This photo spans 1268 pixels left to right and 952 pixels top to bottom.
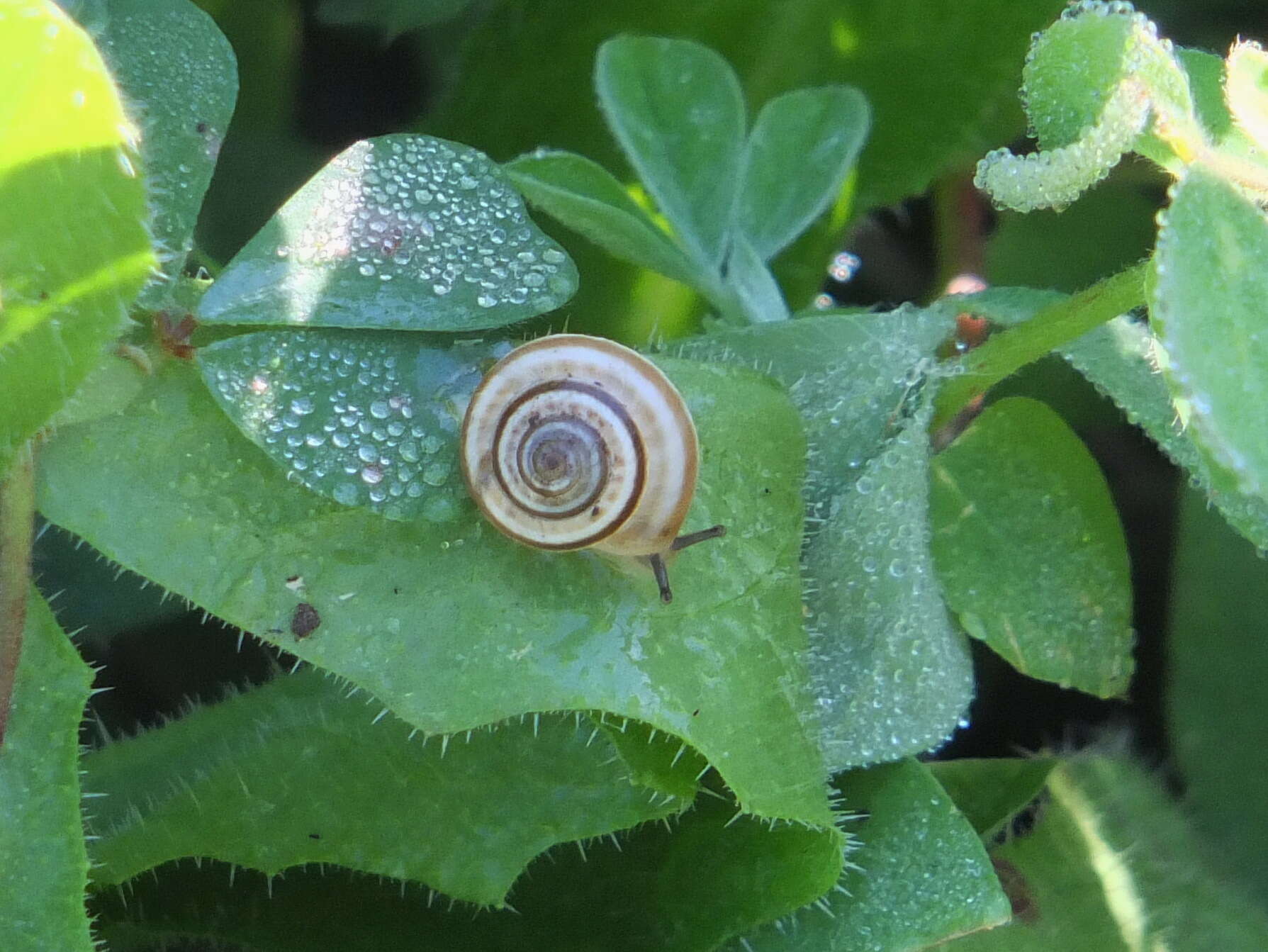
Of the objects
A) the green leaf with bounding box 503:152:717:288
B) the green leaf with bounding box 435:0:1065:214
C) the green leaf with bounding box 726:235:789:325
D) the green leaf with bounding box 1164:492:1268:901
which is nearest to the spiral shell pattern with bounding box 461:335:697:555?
the green leaf with bounding box 503:152:717:288

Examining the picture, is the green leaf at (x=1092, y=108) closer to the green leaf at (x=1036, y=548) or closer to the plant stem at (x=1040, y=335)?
the plant stem at (x=1040, y=335)

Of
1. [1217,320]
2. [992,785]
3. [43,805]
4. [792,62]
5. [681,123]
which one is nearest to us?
[1217,320]

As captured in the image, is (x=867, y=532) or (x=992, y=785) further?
(x=992, y=785)

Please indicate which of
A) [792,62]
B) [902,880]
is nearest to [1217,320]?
[902,880]

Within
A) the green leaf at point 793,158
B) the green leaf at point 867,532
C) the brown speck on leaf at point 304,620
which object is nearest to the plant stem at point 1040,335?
the green leaf at point 867,532

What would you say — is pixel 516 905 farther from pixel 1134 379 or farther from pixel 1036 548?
pixel 1134 379

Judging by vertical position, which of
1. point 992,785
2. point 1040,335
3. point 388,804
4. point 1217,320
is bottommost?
point 388,804

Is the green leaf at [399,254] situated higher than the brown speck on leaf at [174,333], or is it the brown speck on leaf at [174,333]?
the green leaf at [399,254]
